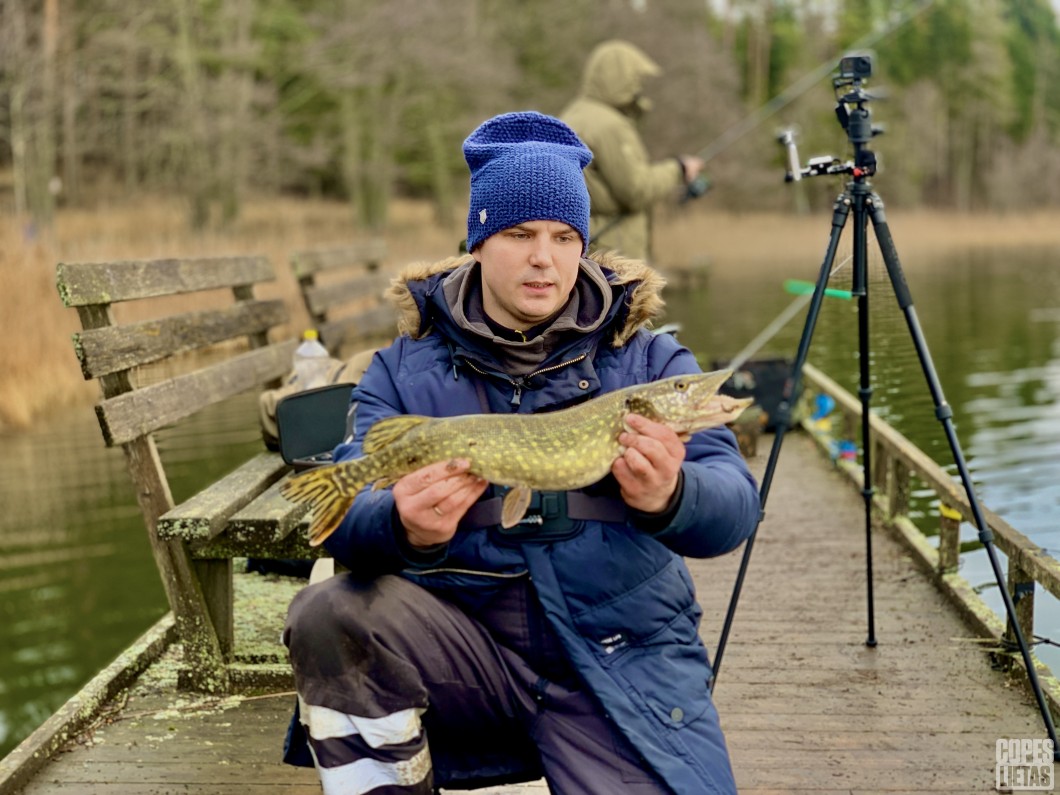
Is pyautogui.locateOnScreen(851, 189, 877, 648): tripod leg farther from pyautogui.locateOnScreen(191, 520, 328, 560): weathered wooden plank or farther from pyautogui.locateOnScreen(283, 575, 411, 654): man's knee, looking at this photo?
pyautogui.locateOnScreen(283, 575, 411, 654): man's knee

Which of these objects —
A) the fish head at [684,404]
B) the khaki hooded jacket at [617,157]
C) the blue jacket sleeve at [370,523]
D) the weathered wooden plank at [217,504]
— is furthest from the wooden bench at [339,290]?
the fish head at [684,404]

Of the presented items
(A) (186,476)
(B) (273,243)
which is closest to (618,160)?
(A) (186,476)

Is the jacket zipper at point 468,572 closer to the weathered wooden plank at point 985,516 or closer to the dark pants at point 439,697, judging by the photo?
the dark pants at point 439,697

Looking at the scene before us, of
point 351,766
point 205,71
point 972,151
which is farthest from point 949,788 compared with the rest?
point 972,151

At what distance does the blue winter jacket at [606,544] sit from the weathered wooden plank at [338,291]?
380 cm

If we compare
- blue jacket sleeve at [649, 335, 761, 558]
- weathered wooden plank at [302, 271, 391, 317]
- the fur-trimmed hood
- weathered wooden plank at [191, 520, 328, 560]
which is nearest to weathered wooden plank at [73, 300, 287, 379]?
weathered wooden plank at [191, 520, 328, 560]

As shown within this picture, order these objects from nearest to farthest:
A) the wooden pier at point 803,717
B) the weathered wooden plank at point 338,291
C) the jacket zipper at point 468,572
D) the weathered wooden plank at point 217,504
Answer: the jacket zipper at point 468,572, the wooden pier at point 803,717, the weathered wooden plank at point 217,504, the weathered wooden plank at point 338,291

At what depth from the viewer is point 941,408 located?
131 inches

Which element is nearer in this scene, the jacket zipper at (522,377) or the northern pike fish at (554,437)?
the northern pike fish at (554,437)

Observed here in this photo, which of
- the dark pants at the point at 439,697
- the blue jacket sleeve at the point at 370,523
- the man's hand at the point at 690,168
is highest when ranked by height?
the man's hand at the point at 690,168

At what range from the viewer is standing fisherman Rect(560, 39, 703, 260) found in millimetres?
7223

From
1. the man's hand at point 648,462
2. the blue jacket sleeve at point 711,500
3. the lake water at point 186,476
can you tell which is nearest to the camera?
the man's hand at point 648,462

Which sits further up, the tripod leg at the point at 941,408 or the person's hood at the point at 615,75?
the person's hood at the point at 615,75

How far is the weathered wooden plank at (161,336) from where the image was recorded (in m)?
3.42
